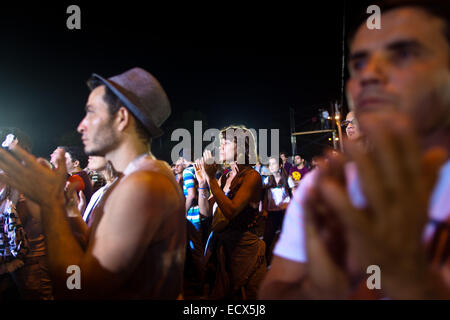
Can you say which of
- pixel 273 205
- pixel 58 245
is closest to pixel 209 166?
pixel 58 245

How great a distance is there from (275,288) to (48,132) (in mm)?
24152

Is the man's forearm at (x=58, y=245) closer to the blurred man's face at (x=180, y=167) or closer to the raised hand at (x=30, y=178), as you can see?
the raised hand at (x=30, y=178)

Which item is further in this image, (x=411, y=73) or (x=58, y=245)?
(x=58, y=245)

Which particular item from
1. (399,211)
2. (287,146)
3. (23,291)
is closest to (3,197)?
(23,291)

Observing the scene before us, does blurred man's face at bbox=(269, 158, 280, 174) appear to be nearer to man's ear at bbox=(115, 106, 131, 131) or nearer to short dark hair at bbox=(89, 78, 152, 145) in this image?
short dark hair at bbox=(89, 78, 152, 145)

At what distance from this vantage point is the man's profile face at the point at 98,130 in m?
1.88

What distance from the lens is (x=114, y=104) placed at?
6.39 feet

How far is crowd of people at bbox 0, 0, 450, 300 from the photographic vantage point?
2.11 ft

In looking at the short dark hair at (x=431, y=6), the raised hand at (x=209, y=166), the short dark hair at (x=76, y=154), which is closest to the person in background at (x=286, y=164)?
the raised hand at (x=209, y=166)

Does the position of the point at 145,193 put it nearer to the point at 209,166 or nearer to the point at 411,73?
the point at 411,73

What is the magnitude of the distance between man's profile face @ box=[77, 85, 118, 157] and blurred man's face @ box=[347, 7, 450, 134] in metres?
1.50

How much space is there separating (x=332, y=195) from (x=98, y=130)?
1.64 m

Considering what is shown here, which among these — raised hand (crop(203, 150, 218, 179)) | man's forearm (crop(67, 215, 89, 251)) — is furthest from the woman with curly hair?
man's forearm (crop(67, 215, 89, 251))

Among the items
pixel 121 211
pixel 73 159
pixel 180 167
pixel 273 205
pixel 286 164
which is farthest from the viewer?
pixel 286 164
